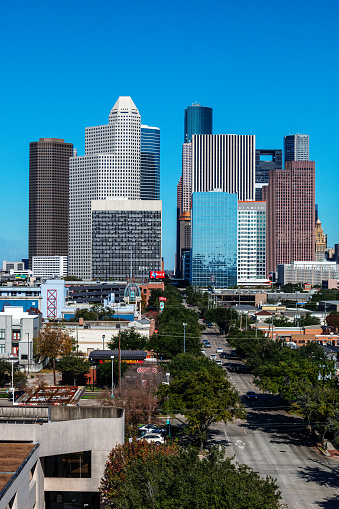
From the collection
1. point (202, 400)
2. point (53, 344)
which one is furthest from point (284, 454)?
point (53, 344)

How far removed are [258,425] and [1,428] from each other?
39250mm

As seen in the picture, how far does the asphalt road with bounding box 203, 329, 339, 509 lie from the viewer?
4825 cm

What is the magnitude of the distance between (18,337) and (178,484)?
78.0 metres

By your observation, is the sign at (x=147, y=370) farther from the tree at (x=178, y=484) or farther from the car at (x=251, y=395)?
the tree at (x=178, y=484)

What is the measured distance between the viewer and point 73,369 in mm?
89812

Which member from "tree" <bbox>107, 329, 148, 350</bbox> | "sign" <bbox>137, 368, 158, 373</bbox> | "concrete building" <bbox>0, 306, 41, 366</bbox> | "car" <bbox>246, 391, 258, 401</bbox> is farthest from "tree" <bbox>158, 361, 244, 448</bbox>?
"concrete building" <bbox>0, 306, 41, 366</bbox>

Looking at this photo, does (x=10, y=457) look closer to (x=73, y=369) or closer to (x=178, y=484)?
(x=178, y=484)

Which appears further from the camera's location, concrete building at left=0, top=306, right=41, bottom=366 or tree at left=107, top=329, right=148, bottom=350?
concrete building at left=0, top=306, right=41, bottom=366

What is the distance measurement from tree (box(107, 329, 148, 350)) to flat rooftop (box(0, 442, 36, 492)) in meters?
63.1

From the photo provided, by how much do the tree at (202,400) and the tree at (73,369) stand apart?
26.6 metres

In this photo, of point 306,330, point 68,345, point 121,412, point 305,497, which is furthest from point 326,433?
point 306,330

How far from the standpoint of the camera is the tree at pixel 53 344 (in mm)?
99938

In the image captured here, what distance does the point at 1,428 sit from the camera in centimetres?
3762

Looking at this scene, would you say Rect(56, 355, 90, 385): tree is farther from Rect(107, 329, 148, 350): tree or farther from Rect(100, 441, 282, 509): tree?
Rect(100, 441, 282, 509): tree
